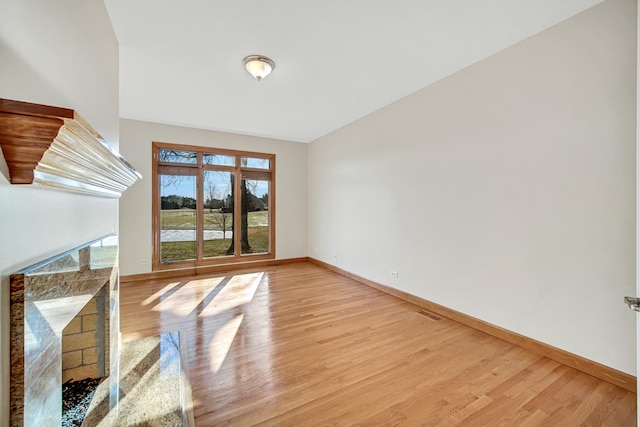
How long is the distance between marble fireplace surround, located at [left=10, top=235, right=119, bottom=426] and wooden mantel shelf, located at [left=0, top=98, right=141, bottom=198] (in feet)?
1.08

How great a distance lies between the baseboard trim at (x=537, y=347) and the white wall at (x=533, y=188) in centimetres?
6

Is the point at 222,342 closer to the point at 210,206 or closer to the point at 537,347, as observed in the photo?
the point at 537,347

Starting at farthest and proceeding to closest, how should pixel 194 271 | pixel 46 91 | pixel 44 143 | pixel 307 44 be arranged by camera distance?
pixel 194 271 < pixel 307 44 < pixel 46 91 < pixel 44 143

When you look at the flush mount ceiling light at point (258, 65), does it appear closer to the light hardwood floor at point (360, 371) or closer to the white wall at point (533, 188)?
the white wall at point (533, 188)

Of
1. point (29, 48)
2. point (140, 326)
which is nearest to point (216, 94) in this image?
point (29, 48)

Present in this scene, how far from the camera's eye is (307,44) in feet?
8.04

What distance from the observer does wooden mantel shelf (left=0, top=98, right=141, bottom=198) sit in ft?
2.38

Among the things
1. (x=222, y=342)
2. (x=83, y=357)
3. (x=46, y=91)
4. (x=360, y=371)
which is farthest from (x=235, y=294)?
(x=46, y=91)

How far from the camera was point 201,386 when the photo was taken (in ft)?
6.20

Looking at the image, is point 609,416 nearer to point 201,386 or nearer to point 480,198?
point 480,198

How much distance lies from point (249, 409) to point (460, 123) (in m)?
3.36

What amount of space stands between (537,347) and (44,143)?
3.49 metres

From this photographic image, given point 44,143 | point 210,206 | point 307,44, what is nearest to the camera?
point 44,143

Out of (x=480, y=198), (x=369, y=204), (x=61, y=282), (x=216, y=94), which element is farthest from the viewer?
(x=369, y=204)
